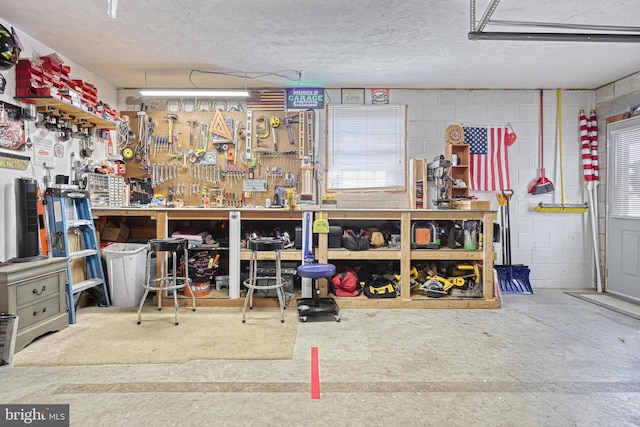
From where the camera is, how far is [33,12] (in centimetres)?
316

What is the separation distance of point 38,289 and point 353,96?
4.44 m

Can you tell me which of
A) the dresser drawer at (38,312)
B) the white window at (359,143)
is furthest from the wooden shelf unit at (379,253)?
the white window at (359,143)

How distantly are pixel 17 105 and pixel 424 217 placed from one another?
444 cm

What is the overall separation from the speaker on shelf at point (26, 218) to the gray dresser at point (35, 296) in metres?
0.27

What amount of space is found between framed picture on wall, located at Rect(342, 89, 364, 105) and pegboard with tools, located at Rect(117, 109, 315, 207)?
2.16 feet

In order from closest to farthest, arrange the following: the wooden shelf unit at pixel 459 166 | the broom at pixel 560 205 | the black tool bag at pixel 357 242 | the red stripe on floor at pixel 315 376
A: the red stripe on floor at pixel 315 376, the black tool bag at pixel 357 242, the wooden shelf unit at pixel 459 166, the broom at pixel 560 205

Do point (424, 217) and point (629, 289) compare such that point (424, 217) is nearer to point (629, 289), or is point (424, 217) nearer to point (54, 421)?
point (629, 289)

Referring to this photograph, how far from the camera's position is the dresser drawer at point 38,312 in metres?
2.88

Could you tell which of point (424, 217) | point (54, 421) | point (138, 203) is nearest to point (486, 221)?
point (424, 217)

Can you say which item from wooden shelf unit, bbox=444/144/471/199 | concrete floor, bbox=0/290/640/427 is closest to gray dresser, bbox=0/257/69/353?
concrete floor, bbox=0/290/640/427

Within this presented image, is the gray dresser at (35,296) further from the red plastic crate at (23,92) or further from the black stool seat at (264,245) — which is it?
the black stool seat at (264,245)

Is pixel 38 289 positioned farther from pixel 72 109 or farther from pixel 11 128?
pixel 72 109

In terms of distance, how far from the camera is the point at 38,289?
305 centimetres

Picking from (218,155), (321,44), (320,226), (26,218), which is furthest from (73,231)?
(321,44)
